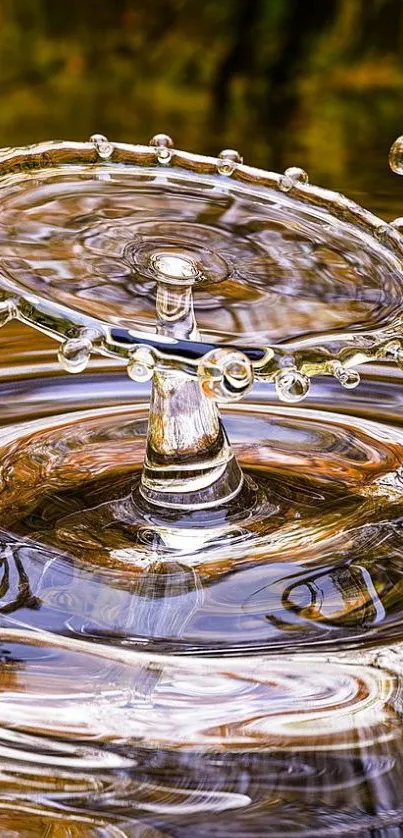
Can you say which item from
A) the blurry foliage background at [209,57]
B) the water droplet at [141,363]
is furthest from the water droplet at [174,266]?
the blurry foliage background at [209,57]

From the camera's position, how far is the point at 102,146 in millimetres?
650

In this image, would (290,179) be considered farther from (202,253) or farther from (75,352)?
(75,352)

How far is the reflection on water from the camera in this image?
38 cm

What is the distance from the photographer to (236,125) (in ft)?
5.08

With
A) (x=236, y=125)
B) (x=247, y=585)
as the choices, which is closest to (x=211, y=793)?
(x=247, y=585)

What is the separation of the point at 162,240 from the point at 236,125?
96cm

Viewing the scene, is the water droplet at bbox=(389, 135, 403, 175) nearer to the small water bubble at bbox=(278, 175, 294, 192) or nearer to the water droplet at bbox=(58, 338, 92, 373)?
the small water bubble at bbox=(278, 175, 294, 192)

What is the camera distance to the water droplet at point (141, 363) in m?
0.47

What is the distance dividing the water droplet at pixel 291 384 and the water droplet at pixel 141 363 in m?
0.05

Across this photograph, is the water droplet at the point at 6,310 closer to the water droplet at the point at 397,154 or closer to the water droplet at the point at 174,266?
the water droplet at the point at 174,266

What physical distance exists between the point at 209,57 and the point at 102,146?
3.66ft

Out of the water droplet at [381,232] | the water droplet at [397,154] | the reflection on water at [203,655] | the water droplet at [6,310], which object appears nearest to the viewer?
the reflection on water at [203,655]

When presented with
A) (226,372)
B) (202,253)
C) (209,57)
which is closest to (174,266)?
(202,253)

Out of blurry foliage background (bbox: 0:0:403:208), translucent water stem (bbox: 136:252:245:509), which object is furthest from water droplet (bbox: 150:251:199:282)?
blurry foliage background (bbox: 0:0:403:208)
